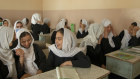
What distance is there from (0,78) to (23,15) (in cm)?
550

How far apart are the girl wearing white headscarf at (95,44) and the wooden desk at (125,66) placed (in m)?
0.60

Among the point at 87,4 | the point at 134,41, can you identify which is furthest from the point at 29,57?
the point at 87,4

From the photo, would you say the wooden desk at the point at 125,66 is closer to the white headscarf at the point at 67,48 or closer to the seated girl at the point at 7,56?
the white headscarf at the point at 67,48

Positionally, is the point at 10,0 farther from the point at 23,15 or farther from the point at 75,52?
the point at 75,52

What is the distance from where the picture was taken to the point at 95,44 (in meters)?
3.25

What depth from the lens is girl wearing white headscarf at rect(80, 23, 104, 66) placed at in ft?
10.5

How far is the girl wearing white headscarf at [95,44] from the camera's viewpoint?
321 cm

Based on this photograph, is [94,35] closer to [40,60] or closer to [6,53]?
[40,60]

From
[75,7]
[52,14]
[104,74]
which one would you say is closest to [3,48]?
[104,74]

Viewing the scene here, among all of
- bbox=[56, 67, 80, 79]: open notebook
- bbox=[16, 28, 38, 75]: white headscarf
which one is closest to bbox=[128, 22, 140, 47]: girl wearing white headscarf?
bbox=[56, 67, 80, 79]: open notebook

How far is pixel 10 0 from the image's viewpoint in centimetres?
637

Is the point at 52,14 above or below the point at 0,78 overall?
above

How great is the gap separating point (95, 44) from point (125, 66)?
987mm

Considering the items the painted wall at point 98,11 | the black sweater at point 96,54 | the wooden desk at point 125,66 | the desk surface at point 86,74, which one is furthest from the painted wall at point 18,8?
the desk surface at point 86,74
